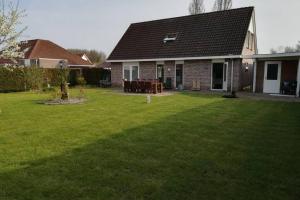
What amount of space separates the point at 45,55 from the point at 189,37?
77.6ft

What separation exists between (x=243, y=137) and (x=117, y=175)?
145 inches

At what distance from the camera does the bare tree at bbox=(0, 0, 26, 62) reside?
464 inches

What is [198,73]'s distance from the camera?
22.2 metres

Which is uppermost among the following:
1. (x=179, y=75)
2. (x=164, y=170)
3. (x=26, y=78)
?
(x=179, y=75)

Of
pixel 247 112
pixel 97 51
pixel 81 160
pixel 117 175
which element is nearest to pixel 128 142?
pixel 81 160

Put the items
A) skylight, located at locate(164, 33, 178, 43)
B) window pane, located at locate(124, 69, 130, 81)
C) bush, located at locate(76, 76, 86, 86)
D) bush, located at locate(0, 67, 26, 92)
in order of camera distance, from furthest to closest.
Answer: bush, located at locate(76, 76, 86, 86) < window pane, located at locate(124, 69, 130, 81) < skylight, located at locate(164, 33, 178, 43) < bush, located at locate(0, 67, 26, 92)

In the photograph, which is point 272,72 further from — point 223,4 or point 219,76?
point 223,4

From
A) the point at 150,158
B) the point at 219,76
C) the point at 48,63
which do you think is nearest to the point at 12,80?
the point at 219,76

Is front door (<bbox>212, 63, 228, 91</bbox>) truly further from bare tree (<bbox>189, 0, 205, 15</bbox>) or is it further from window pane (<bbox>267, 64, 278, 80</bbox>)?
bare tree (<bbox>189, 0, 205, 15</bbox>)

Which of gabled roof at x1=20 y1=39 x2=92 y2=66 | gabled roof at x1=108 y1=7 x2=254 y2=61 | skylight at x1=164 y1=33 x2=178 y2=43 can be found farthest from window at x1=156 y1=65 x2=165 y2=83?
gabled roof at x1=20 y1=39 x2=92 y2=66

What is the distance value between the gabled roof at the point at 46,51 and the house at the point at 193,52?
15.6m

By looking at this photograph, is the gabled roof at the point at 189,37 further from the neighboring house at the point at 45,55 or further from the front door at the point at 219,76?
the neighboring house at the point at 45,55

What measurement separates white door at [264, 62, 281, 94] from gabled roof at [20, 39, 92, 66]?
97.7ft

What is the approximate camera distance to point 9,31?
12.0m
